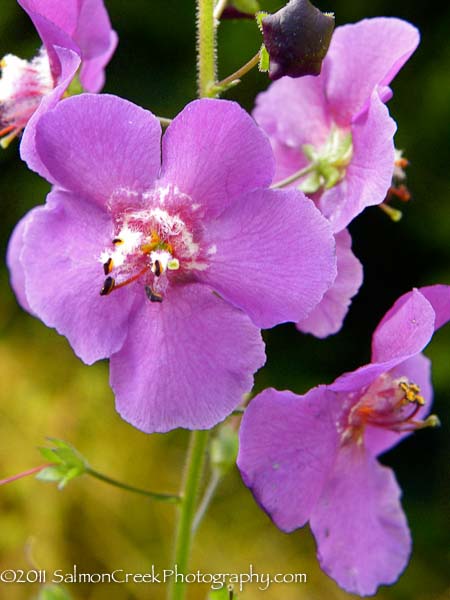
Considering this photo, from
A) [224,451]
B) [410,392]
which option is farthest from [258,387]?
[410,392]

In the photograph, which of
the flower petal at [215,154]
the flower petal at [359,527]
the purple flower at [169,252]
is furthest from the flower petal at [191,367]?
the flower petal at [359,527]

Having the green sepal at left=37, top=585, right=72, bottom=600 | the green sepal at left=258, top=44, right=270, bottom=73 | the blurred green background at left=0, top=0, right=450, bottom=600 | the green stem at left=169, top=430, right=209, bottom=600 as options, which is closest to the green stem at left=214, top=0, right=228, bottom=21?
the green sepal at left=258, top=44, right=270, bottom=73

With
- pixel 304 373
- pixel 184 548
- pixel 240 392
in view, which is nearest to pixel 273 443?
pixel 240 392

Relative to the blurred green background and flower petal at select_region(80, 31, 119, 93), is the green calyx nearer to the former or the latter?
flower petal at select_region(80, 31, 119, 93)

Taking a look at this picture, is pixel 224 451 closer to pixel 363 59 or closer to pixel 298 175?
pixel 298 175

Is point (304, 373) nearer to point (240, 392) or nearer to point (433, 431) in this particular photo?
point (433, 431)

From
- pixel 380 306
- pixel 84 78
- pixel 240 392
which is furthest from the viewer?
pixel 380 306

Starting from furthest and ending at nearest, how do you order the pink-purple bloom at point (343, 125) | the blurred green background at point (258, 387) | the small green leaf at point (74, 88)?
1. the blurred green background at point (258, 387)
2. the small green leaf at point (74, 88)
3. the pink-purple bloom at point (343, 125)

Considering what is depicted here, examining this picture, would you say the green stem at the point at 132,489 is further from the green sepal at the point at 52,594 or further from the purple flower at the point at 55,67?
the purple flower at the point at 55,67
